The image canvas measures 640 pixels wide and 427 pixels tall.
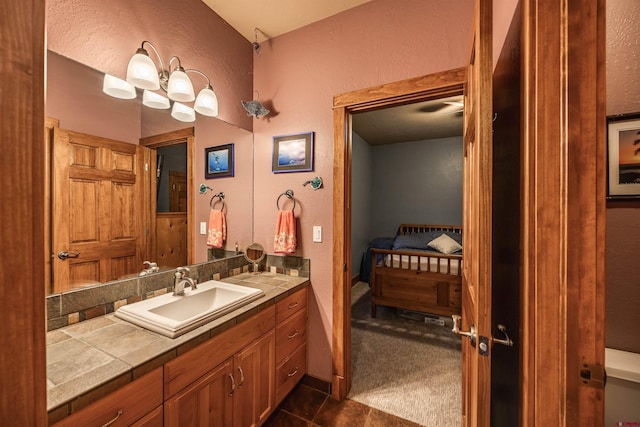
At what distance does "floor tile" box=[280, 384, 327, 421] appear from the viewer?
66.5 inches

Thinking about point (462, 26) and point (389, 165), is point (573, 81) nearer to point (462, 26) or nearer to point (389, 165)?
point (462, 26)

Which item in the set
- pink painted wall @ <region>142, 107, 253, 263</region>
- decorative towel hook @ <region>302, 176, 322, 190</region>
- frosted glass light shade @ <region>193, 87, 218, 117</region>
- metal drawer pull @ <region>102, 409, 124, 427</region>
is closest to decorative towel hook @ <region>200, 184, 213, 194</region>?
pink painted wall @ <region>142, 107, 253, 263</region>

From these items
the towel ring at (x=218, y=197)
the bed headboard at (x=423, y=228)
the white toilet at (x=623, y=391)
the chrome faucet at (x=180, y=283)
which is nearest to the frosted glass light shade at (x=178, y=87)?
the towel ring at (x=218, y=197)

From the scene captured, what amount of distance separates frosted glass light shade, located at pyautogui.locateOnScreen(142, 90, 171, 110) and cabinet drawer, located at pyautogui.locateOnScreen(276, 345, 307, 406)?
5.86 ft

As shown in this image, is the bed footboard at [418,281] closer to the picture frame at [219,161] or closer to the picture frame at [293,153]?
the picture frame at [293,153]

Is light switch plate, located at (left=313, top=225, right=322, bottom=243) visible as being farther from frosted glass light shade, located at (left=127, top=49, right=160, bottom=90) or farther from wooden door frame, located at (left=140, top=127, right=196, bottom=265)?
frosted glass light shade, located at (left=127, top=49, right=160, bottom=90)

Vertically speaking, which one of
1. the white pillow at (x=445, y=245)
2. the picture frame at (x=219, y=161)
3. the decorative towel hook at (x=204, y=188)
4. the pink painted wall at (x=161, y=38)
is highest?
the pink painted wall at (x=161, y=38)

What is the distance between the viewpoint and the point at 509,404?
100cm

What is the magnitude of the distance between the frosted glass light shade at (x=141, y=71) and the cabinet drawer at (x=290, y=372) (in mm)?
1843

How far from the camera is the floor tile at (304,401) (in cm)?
169

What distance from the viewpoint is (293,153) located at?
1.97 meters

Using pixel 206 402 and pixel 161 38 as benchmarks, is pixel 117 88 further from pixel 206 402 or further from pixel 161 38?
pixel 206 402

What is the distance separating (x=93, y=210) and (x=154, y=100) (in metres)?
0.70

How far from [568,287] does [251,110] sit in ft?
6.63
